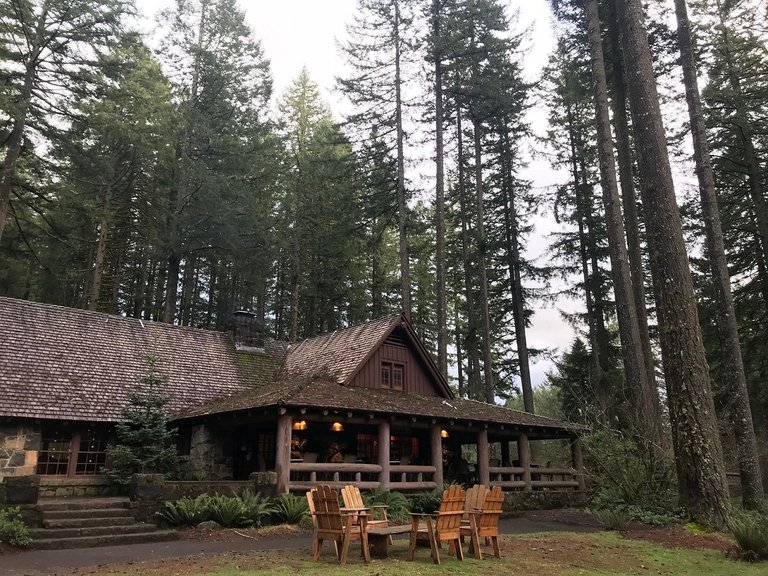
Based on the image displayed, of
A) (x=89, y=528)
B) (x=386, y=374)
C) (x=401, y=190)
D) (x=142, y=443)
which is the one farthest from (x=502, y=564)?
(x=401, y=190)

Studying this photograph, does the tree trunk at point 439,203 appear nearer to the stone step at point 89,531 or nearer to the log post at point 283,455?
the log post at point 283,455

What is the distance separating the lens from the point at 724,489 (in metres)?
10.3

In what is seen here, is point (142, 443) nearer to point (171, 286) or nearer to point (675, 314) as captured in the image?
point (171, 286)

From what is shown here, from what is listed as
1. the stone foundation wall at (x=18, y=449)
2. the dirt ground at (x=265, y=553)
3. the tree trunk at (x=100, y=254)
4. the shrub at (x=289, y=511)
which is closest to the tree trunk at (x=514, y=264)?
the dirt ground at (x=265, y=553)

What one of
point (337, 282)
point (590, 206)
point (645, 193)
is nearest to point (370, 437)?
point (645, 193)

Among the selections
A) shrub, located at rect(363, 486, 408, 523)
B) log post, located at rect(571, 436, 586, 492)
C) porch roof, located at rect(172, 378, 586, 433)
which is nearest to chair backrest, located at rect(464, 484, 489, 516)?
shrub, located at rect(363, 486, 408, 523)

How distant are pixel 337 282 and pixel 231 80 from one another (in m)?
12.1

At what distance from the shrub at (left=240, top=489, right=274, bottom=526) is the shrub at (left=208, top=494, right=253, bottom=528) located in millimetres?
90

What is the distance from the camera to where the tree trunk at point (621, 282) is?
13.7 metres

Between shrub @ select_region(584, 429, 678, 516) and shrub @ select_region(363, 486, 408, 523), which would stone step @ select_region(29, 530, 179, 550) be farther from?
shrub @ select_region(584, 429, 678, 516)

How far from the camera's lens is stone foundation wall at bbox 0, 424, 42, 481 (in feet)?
44.2

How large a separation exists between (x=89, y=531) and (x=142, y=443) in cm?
454

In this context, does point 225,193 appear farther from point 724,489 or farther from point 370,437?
point 724,489

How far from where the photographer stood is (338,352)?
19125 millimetres
